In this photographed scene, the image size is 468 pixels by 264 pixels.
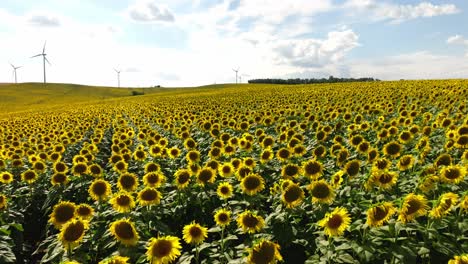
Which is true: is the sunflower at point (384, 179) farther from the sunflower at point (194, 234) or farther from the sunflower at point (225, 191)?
the sunflower at point (194, 234)

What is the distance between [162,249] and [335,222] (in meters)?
2.13

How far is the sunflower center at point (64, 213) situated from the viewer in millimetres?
6285

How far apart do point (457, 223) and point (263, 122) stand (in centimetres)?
1152

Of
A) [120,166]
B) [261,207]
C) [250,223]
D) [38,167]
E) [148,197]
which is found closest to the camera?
[250,223]

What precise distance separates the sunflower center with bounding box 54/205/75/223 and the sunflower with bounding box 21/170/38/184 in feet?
14.1

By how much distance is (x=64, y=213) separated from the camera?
6316mm

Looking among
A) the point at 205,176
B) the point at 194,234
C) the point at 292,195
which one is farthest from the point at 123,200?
the point at 292,195

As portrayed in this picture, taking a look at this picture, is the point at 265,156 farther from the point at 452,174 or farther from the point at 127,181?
the point at 452,174

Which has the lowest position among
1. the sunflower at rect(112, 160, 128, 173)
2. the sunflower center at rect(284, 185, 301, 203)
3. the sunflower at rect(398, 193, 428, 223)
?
the sunflower at rect(112, 160, 128, 173)

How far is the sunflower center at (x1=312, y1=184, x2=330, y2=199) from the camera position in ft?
19.6

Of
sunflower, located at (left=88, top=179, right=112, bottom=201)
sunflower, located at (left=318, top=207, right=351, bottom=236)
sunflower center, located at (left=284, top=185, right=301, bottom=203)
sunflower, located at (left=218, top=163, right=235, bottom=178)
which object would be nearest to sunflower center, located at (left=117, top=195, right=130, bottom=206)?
sunflower, located at (left=88, top=179, right=112, bottom=201)

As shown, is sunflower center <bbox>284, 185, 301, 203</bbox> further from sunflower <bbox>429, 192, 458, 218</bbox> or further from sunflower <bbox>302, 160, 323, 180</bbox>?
sunflower <bbox>429, 192, 458, 218</bbox>

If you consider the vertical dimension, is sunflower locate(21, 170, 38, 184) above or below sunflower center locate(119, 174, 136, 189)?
below

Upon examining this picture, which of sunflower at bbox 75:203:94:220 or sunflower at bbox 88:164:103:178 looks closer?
sunflower at bbox 75:203:94:220
